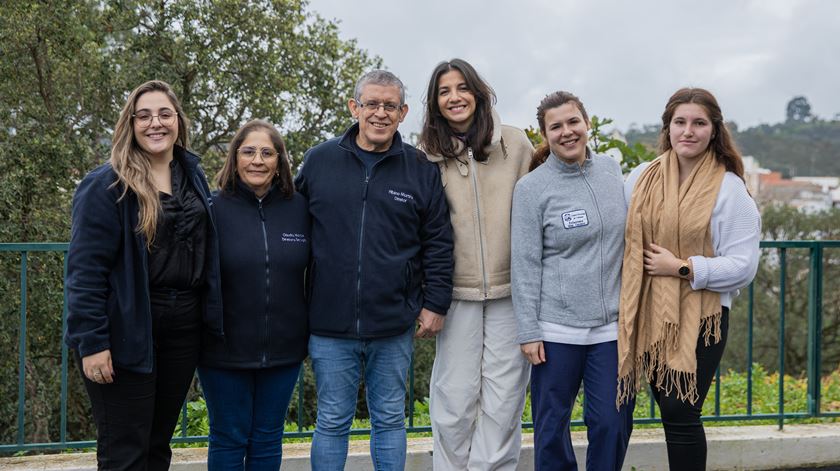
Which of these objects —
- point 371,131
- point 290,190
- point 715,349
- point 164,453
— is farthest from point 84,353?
point 715,349

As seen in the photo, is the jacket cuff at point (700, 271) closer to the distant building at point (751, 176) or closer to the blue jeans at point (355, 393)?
the distant building at point (751, 176)

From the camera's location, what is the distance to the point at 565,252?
3.18 meters

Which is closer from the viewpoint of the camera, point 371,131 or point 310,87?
point 371,131

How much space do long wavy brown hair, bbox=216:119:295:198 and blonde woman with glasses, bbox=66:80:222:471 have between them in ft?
0.44

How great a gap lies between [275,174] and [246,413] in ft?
3.28

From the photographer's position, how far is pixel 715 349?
3105 millimetres

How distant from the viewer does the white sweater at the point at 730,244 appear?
3.03 metres

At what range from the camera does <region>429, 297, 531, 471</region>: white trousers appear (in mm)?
3340

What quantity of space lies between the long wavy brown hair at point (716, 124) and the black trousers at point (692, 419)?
0.67 m

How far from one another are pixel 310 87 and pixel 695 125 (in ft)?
36.3

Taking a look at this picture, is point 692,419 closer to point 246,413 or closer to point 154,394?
point 246,413

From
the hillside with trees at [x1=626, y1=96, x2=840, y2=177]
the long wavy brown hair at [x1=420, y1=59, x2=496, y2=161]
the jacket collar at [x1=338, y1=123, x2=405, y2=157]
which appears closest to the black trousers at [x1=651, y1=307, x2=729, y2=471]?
the long wavy brown hair at [x1=420, y1=59, x2=496, y2=161]

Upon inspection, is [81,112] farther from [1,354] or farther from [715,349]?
[715,349]

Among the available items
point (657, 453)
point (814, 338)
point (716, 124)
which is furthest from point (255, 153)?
point (814, 338)
